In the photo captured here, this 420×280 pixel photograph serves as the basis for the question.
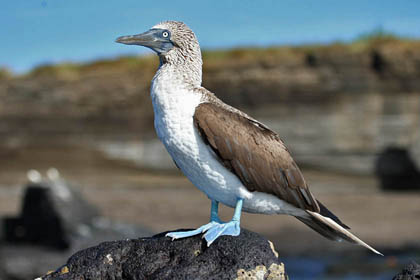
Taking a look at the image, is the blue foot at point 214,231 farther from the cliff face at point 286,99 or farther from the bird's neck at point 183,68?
the cliff face at point 286,99

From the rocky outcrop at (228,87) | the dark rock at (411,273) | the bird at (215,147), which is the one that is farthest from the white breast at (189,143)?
the rocky outcrop at (228,87)

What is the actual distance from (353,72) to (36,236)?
1186 centimetres

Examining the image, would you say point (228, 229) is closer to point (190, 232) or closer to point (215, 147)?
point (190, 232)

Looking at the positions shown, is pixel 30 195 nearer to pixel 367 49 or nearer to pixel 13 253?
pixel 13 253

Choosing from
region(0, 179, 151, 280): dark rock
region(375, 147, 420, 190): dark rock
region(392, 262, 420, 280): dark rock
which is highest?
region(392, 262, 420, 280): dark rock

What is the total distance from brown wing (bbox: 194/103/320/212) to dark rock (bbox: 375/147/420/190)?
14.9 metres

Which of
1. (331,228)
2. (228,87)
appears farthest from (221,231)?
(228,87)

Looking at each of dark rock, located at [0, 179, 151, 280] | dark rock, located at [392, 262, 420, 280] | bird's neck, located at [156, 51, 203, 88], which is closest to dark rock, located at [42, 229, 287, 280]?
dark rock, located at [392, 262, 420, 280]

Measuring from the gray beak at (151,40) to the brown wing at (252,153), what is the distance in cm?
48

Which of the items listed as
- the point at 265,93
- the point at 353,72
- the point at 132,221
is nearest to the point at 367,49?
the point at 353,72

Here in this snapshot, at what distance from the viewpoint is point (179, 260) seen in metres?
3.61

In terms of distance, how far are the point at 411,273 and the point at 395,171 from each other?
1520cm

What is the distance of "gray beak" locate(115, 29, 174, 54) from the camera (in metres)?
3.63

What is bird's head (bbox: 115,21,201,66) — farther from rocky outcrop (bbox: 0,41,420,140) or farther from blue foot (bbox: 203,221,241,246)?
rocky outcrop (bbox: 0,41,420,140)
